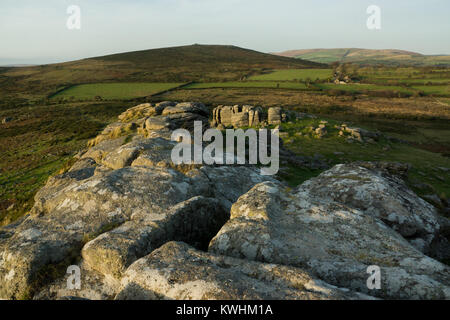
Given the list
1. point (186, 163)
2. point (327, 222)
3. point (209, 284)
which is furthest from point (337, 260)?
point (186, 163)

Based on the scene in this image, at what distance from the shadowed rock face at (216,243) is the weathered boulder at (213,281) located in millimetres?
20

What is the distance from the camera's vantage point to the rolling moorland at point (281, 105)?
29.5m

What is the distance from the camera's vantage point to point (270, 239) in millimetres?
6289

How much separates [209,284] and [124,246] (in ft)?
8.11

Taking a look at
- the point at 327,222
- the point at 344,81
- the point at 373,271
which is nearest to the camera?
the point at 373,271

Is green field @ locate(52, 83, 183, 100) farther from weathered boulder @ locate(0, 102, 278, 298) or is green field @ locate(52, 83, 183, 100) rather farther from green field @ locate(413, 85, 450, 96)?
green field @ locate(413, 85, 450, 96)

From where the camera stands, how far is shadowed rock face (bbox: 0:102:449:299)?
4.86 metres

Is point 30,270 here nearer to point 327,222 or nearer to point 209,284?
point 209,284

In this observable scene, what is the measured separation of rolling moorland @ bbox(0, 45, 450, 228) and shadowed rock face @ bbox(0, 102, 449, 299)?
1143 cm

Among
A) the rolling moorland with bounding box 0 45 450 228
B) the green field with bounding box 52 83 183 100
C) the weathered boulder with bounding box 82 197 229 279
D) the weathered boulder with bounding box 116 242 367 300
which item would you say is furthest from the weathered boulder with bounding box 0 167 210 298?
the green field with bounding box 52 83 183 100

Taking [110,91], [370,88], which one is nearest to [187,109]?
[110,91]

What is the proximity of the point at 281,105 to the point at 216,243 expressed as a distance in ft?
305

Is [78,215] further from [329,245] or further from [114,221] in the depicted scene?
[329,245]

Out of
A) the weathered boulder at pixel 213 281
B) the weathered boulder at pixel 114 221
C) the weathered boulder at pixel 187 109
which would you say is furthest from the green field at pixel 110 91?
the weathered boulder at pixel 213 281
